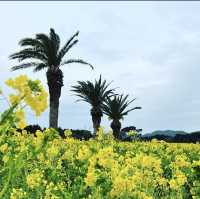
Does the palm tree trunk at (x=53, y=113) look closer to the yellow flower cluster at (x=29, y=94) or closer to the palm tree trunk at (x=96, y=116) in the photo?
the palm tree trunk at (x=96, y=116)

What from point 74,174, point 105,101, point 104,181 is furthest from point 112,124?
point 104,181

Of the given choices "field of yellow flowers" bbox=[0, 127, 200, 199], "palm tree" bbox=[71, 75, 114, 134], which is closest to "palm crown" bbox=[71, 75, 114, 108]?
"palm tree" bbox=[71, 75, 114, 134]

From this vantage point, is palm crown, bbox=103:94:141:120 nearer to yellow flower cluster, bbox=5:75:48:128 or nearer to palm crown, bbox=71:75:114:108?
palm crown, bbox=71:75:114:108

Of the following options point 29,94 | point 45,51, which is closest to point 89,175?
point 29,94

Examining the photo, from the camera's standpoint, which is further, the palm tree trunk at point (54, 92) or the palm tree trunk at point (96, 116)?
the palm tree trunk at point (96, 116)

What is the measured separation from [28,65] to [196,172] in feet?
86.6

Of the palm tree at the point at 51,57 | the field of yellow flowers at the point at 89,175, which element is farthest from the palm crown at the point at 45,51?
the field of yellow flowers at the point at 89,175

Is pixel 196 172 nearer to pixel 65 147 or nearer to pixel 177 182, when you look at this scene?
pixel 177 182

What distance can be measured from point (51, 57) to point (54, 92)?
2.07 meters

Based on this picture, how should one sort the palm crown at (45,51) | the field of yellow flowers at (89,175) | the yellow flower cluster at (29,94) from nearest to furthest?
1. the yellow flower cluster at (29,94)
2. the field of yellow flowers at (89,175)
3. the palm crown at (45,51)

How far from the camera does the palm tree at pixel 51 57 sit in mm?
32438

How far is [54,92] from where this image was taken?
3434 cm

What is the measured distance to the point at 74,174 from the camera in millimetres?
8742

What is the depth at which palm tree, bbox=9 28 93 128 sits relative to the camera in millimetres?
32438
